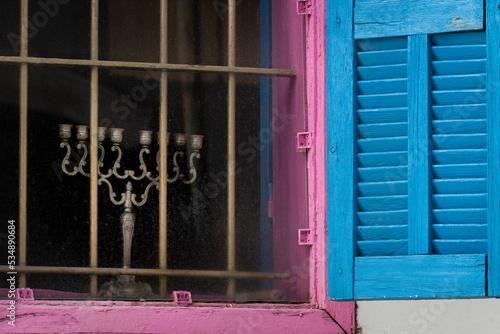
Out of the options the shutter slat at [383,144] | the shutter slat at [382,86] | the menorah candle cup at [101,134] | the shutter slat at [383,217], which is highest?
the shutter slat at [382,86]

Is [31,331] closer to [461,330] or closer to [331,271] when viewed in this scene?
[331,271]

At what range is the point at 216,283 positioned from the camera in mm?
2891

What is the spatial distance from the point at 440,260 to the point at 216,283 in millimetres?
790

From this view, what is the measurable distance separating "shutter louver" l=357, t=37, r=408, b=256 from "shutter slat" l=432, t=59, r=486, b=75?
0.10m

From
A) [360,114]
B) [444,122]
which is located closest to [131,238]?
[360,114]

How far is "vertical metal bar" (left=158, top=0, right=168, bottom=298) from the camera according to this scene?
2.87 m

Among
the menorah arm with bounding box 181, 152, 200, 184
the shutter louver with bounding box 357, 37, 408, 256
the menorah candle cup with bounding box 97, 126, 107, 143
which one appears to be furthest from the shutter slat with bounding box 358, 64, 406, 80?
the menorah candle cup with bounding box 97, 126, 107, 143

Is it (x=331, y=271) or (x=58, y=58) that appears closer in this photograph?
(x=331, y=271)

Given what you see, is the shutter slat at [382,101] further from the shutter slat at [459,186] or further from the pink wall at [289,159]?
the pink wall at [289,159]

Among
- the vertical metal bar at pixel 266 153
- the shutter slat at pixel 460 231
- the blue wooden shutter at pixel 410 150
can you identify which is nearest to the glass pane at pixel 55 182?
the vertical metal bar at pixel 266 153

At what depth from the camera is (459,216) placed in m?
2.51

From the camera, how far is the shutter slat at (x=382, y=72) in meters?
2.58

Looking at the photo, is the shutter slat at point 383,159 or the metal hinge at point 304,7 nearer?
the shutter slat at point 383,159

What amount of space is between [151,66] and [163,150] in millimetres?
292
